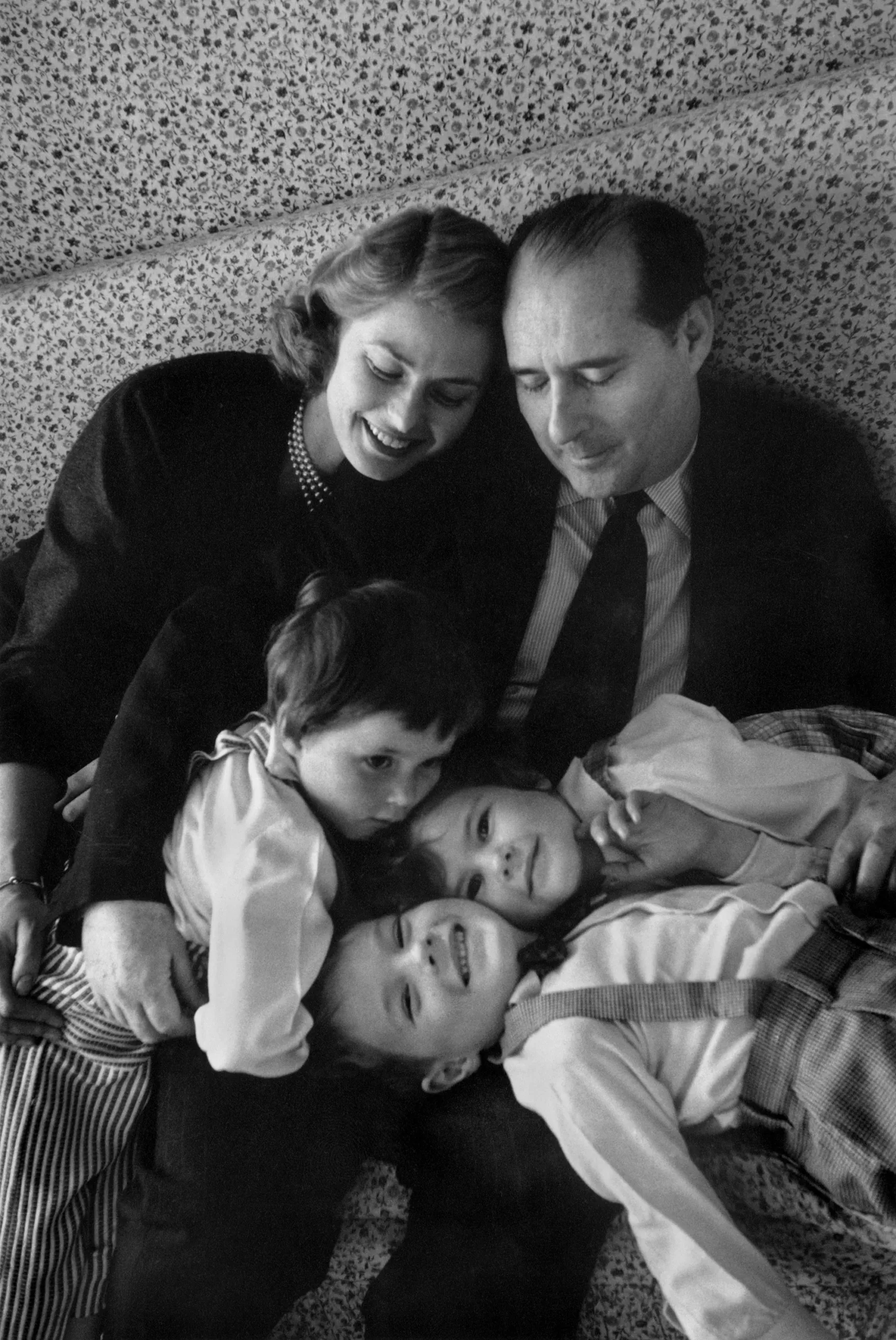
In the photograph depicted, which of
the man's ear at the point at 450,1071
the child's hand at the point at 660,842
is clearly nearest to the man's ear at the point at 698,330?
the child's hand at the point at 660,842

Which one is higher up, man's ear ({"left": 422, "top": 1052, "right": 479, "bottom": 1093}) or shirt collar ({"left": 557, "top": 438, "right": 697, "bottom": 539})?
shirt collar ({"left": 557, "top": 438, "right": 697, "bottom": 539})

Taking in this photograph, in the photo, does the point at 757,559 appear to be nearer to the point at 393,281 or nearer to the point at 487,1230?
the point at 393,281

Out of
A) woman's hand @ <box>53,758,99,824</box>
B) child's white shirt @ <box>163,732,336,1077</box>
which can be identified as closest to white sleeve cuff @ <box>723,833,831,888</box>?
child's white shirt @ <box>163,732,336,1077</box>

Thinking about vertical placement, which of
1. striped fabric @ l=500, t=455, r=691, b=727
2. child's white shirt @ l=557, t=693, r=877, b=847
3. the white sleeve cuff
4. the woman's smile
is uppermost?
the woman's smile

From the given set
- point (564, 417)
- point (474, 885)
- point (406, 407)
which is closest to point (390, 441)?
point (406, 407)

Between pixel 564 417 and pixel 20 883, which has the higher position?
pixel 564 417

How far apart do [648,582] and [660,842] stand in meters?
0.22

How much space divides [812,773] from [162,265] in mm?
768

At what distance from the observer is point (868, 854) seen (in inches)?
33.6

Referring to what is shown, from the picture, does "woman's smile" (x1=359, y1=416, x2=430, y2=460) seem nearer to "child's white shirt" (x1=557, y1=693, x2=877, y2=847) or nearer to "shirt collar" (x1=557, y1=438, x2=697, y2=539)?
"shirt collar" (x1=557, y1=438, x2=697, y2=539)

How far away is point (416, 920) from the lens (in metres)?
0.81

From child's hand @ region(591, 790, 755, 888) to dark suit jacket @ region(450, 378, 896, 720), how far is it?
0.10 meters

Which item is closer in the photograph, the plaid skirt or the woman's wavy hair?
the plaid skirt

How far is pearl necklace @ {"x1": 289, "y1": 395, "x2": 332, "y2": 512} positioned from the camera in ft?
3.01
